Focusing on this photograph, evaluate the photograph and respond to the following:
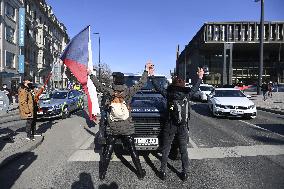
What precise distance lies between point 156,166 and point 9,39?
37.8 meters

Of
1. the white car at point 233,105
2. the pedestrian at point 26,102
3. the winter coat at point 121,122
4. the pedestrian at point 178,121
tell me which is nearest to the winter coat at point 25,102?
the pedestrian at point 26,102

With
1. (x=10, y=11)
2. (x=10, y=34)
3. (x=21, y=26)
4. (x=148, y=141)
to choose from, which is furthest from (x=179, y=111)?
(x=21, y=26)

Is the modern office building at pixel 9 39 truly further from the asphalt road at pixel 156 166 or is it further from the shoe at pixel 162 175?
the shoe at pixel 162 175

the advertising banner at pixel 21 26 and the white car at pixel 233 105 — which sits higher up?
the advertising banner at pixel 21 26

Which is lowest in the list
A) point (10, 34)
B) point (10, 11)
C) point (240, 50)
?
point (10, 34)

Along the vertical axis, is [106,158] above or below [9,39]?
below

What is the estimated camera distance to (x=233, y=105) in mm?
14992

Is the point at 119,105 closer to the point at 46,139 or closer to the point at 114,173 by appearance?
the point at 114,173

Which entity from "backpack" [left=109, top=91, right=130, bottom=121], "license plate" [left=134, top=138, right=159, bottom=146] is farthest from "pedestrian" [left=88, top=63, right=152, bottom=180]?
"license plate" [left=134, top=138, right=159, bottom=146]

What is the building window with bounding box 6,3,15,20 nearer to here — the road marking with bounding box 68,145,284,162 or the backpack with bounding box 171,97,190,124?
the road marking with bounding box 68,145,284,162

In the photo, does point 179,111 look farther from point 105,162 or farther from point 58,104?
point 58,104

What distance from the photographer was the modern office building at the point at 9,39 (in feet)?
121

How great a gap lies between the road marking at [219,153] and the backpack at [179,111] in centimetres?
185

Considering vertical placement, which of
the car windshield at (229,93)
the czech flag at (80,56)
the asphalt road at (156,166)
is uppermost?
the czech flag at (80,56)
